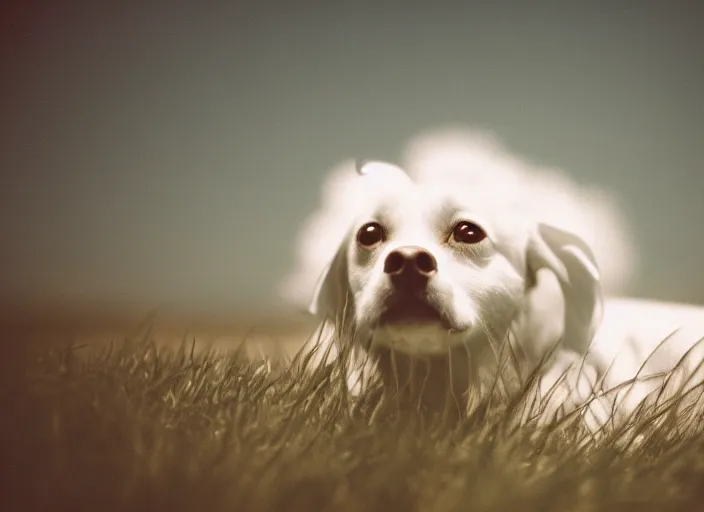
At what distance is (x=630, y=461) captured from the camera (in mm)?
1175

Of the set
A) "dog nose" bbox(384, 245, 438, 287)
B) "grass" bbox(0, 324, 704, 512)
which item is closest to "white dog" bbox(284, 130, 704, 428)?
"dog nose" bbox(384, 245, 438, 287)

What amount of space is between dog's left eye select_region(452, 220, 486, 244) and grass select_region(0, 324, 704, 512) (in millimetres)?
479

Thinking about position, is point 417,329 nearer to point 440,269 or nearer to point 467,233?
point 440,269

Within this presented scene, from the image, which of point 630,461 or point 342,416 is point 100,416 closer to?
point 342,416

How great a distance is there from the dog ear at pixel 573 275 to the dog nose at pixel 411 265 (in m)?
0.43

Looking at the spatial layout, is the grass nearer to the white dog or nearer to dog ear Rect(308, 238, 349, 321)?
the white dog

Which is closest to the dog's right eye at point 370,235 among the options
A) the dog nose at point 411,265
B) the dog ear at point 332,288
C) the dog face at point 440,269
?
the dog face at point 440,269

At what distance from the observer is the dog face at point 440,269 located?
1480mm

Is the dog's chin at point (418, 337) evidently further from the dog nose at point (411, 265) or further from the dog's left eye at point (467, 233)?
the dog's left eye at point (467, 233)

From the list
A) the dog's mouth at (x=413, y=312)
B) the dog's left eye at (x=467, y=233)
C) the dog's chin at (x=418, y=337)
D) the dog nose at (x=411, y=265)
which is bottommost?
the dog's chin at (x=418, y=337)

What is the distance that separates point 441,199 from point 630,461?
822 mm

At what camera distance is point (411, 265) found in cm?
144

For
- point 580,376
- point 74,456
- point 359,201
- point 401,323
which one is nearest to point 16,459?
point 74,456

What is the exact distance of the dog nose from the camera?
143cm
